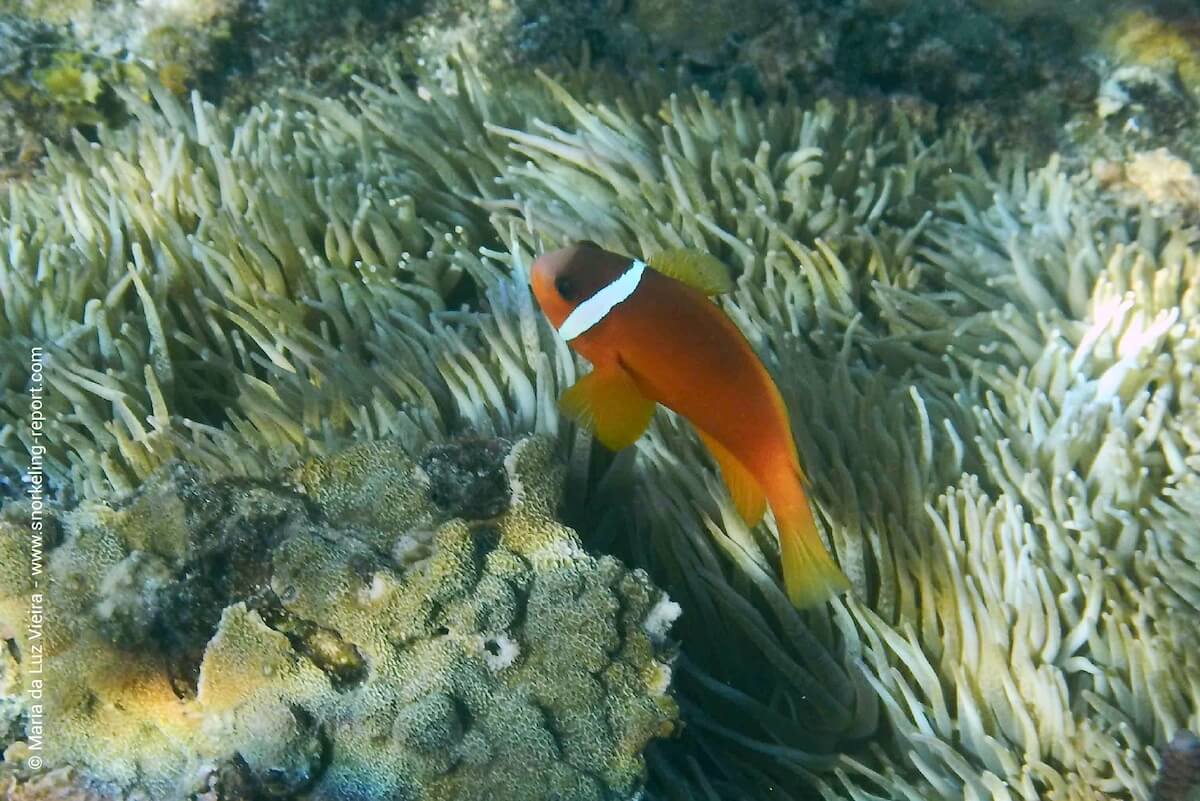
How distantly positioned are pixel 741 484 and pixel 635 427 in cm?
20

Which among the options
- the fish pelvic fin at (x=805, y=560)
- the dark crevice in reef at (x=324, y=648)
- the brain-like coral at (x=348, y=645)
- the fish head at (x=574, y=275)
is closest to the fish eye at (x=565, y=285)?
the fish head at (x=574, y=275)

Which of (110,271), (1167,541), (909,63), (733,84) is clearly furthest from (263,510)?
(909,63)

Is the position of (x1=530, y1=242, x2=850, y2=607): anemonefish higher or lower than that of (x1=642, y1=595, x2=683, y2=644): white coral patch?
higher

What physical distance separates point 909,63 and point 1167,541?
1.88 m

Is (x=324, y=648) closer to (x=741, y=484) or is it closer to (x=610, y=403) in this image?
(x=610, y=403)

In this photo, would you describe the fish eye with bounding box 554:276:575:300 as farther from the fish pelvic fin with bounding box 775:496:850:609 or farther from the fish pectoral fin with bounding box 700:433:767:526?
the fish pelvic fin with bounding box 775:496:850:609

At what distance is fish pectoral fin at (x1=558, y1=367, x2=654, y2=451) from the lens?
1418 millimetres

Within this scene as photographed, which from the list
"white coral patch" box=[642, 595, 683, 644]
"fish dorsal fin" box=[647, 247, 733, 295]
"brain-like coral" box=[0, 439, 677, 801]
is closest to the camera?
"brain-like coral" box=[0, 439, 677, 801]

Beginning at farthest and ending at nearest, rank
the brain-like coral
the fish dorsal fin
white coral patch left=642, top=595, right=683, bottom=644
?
the fish dorsal fin → white coral patch left=642, top=595, right=683, bottom=644 → the brain-like coral

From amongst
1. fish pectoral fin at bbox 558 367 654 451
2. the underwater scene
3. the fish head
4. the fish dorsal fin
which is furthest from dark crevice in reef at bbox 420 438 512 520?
the fish dorsal fin

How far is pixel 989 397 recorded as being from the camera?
1.87 meters

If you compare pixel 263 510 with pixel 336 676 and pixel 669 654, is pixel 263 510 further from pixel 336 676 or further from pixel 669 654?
pixel 669 654

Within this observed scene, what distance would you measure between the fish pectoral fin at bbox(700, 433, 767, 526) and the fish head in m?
0.30

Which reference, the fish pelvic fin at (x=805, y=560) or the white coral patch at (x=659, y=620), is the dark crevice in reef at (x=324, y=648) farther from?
the fish pelvic fin at (x=805, y=560)
